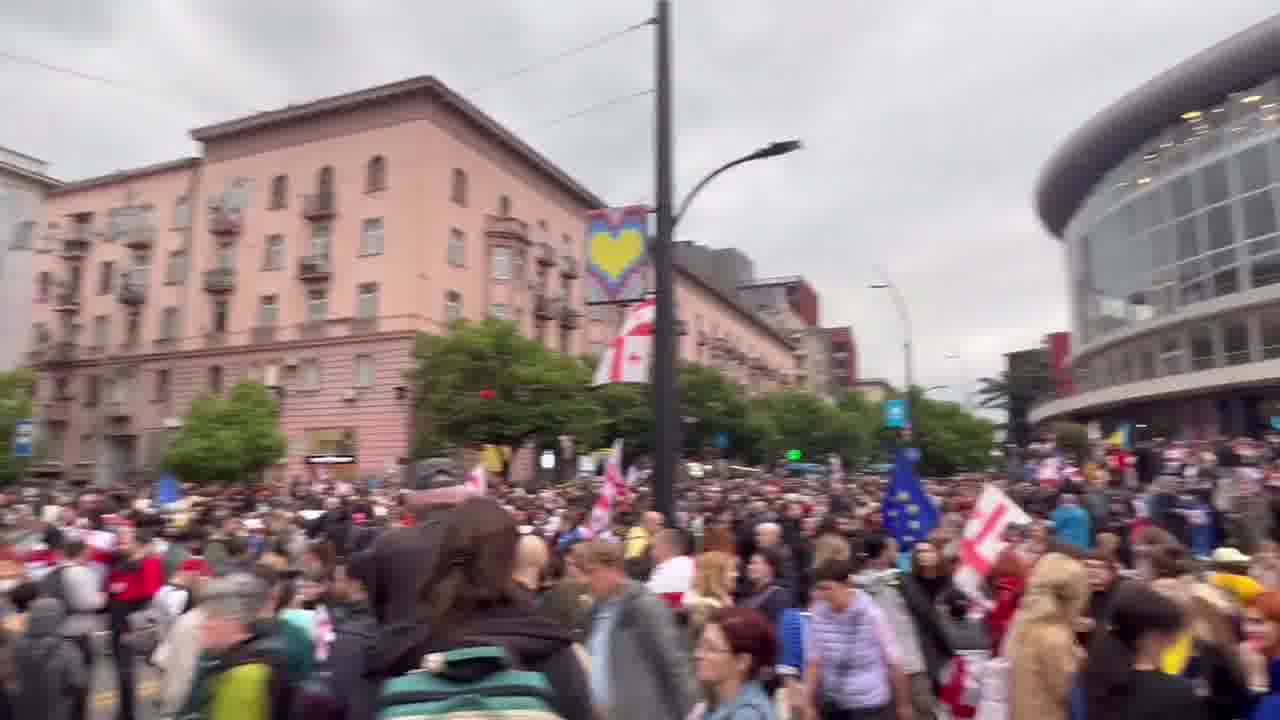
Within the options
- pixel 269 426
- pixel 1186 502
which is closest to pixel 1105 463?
pixel 1186 502

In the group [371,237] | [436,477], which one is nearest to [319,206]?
[371,237]

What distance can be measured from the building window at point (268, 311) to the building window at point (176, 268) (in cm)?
586

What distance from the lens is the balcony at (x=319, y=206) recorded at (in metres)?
44.7

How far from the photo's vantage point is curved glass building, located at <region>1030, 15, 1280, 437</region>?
42.0m

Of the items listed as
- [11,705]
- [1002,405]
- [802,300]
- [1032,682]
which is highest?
[802,300]

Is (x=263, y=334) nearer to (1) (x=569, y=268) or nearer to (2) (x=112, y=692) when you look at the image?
(1) (x=569, y=268)

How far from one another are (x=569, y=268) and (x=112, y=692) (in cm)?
4717

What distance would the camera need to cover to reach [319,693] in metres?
3.56

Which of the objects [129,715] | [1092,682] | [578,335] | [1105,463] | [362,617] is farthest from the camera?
[578,335]

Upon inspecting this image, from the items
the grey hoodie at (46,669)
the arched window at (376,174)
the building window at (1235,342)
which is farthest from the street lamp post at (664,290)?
the building window at (1235,342)

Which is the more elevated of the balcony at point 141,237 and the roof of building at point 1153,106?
the roof of building at point 1153,106

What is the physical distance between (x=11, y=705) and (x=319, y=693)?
285 centimetres

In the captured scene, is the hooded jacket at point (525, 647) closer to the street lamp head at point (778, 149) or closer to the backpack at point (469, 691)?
the backpack at point (469, 691)

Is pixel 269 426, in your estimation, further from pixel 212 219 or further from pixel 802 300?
pixel 802 300
